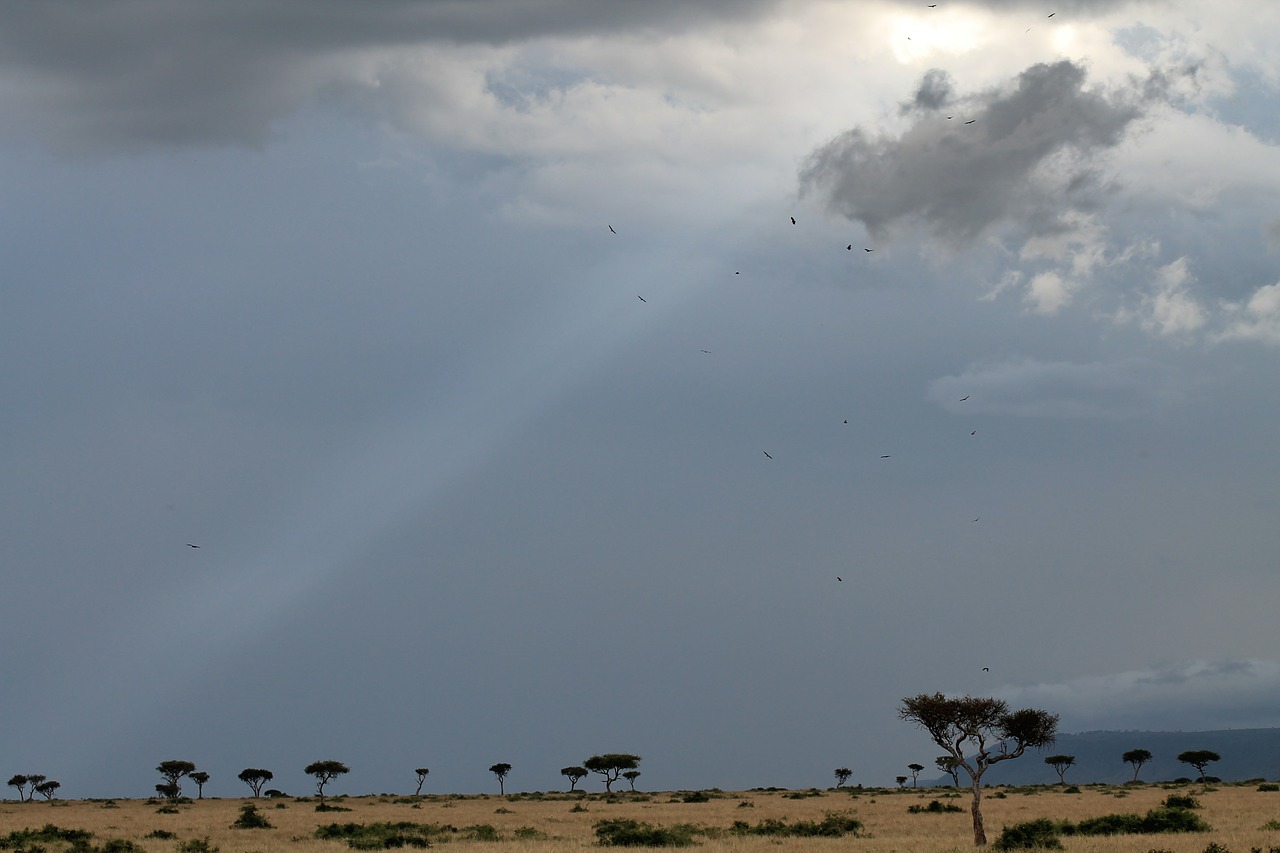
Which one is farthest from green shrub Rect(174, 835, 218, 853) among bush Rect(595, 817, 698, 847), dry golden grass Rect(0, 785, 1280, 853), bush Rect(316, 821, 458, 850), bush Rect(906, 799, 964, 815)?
bush Rect(906, 799, 964, 815)

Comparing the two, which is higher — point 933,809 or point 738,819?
point 738,819

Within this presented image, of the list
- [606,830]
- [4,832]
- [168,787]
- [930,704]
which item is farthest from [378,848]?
[168,787]

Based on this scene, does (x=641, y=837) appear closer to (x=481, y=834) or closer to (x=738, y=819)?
(x=481, y=834)

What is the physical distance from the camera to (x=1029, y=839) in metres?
42.4

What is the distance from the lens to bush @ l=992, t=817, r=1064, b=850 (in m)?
41.4

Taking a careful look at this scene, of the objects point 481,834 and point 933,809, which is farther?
point 933,809

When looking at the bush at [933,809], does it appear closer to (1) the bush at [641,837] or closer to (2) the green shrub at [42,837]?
Answer: (1) the bush at [641,837]

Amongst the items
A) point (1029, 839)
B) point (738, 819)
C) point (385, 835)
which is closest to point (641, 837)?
point (385, 835)

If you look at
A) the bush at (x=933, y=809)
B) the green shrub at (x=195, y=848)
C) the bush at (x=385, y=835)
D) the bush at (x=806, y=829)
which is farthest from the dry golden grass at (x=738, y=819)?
the bush at (x=806, y=829)

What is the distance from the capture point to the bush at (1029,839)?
41438 mm

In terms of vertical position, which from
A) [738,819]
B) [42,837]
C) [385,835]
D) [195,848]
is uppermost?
[42,837]

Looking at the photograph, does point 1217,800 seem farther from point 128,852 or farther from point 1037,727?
point 128,852

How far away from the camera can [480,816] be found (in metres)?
80.2

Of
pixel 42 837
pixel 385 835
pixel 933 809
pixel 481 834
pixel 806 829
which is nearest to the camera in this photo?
pixel 806 829
